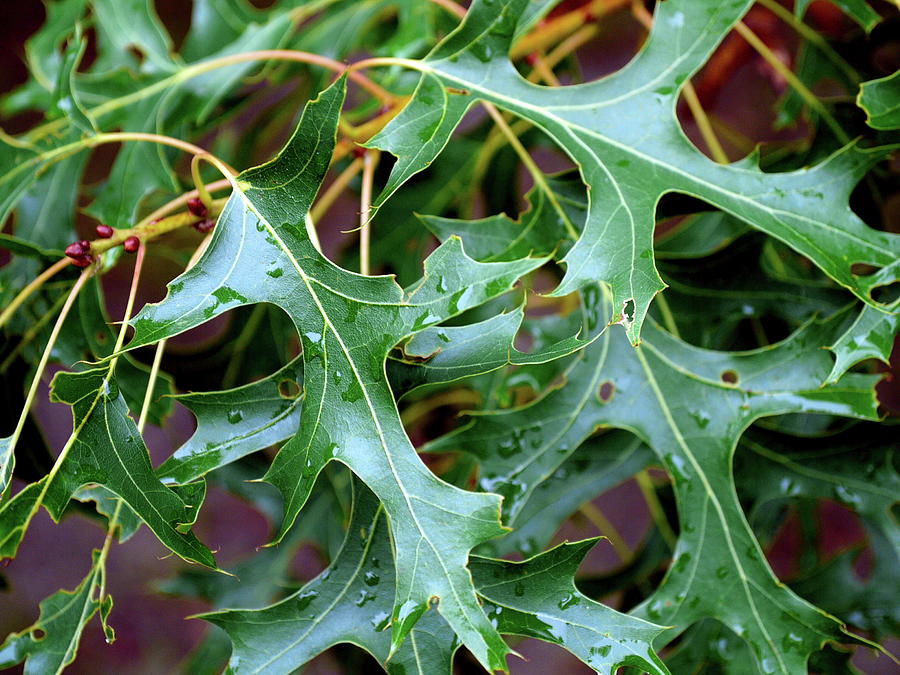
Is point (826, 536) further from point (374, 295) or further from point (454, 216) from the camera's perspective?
point (374, 295)

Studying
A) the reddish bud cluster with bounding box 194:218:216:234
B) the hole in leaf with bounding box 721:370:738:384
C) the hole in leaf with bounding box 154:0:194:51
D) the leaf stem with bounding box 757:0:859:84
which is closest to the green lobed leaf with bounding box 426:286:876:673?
the hole in leaf with bounding box 721:370:738:384

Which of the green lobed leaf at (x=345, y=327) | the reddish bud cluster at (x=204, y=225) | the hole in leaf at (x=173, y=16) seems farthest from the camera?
the hole in leaf at (x=173, y=16)

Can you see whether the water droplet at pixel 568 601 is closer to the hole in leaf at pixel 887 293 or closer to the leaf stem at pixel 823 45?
the hole in leaf at pixel 887 293

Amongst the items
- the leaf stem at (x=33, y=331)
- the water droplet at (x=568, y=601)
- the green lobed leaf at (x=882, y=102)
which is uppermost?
the green lobed leaf at (x=882, y=102)

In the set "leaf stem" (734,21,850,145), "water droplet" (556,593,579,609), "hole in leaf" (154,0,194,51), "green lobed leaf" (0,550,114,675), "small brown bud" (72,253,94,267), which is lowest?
"hole in leaf" (154,0,194,51)

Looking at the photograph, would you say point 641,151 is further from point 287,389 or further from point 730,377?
point 287,389

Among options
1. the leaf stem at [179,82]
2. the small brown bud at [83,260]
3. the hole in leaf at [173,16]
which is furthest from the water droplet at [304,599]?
the hole in leaf at [173,16]

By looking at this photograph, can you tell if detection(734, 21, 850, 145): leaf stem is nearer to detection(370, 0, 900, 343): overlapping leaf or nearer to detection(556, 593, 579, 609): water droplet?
detection(370, 0, 900, 343): overlapping leaf
